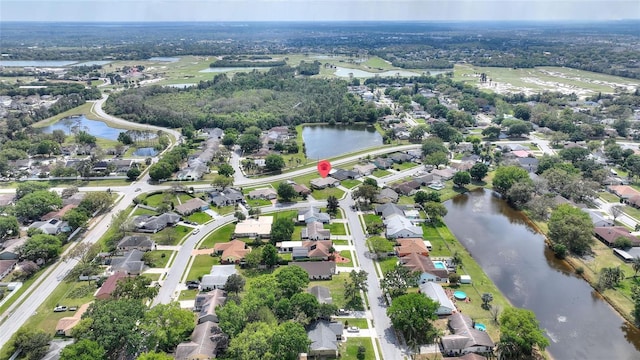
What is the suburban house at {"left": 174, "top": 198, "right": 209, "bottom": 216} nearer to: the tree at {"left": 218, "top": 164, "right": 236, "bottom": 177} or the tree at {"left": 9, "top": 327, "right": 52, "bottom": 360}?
the tree at {"left": 218, "top": 164, "right": 236, "bottom": 177}

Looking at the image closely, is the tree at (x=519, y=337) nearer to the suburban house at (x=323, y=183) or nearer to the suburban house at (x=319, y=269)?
the suburban house at (x=319, y=269)

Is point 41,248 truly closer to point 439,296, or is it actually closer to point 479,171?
point 439,296

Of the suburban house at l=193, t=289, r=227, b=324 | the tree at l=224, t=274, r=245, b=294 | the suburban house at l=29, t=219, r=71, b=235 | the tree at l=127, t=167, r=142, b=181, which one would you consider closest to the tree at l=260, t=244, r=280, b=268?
the tree at l=224, t=274, r=245, b=294

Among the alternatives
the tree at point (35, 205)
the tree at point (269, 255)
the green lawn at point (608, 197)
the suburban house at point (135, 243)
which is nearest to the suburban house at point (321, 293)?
the tree at point (269, 255)

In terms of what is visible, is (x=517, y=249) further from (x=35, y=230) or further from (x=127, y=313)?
(x=35, y=230)

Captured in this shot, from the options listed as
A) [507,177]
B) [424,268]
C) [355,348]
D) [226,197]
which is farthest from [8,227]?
[507,177]

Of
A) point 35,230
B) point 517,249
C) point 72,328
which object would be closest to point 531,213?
point 517,249
